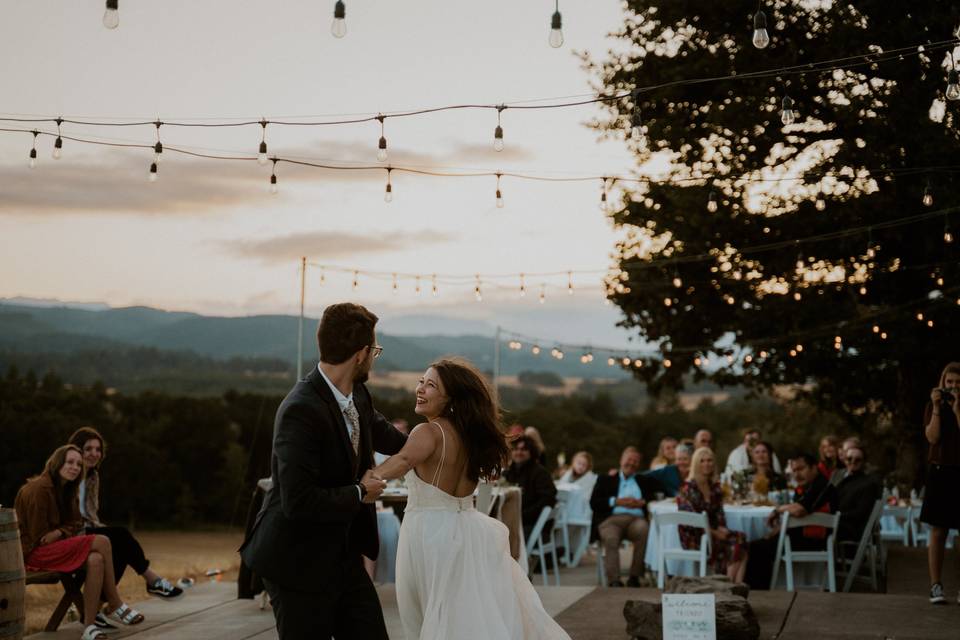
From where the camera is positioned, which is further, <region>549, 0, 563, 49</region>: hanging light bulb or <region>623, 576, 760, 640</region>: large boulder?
<region>623, 576, 760, 640</region>: large boulder

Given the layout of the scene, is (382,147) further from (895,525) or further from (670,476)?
(895,525)

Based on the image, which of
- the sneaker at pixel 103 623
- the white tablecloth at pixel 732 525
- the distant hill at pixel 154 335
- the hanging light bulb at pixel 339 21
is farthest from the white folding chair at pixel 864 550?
the distant hill at pixel 154 335

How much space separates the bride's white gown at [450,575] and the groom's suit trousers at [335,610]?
2.36 ft

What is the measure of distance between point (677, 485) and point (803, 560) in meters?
2.29

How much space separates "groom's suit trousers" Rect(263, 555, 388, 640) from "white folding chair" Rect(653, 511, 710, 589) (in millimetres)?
5369

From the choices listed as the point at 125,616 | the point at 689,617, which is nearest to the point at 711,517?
the point at 689,617

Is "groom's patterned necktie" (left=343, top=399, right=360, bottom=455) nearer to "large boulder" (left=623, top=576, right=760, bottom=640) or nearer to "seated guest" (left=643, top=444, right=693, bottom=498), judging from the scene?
"large boulder" (left=623, top=576, right=760, bottom=640)

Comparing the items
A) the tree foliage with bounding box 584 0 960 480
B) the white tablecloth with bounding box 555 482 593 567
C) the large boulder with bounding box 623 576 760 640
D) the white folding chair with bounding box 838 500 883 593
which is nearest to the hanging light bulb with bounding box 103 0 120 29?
the large boulder with bounding box 623 576 760 640

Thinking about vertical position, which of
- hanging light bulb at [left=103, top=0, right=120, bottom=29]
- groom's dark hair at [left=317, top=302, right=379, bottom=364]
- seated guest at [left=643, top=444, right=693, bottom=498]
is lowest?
seated guest at [left=643, top=444, right=693, bottom=498]

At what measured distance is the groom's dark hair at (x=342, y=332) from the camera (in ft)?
12.4

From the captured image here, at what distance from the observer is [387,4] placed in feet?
29.1

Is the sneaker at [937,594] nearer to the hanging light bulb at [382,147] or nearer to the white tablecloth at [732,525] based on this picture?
the white tablecloth at [732,525]

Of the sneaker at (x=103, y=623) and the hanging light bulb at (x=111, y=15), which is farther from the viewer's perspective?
the sneaker at (x=103, y=623)

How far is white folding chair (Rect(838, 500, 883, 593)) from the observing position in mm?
9633
